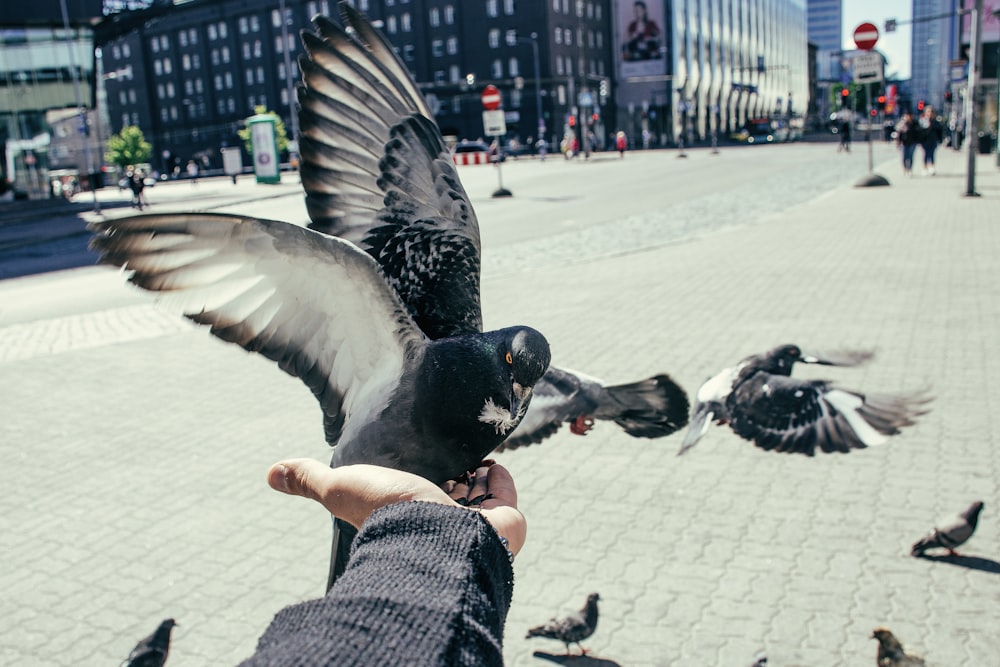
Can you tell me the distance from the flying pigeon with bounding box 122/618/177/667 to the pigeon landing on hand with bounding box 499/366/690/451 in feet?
5.78

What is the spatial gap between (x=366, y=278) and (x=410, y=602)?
3.75 feet

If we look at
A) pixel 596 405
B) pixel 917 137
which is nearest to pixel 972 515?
pixel 596 405

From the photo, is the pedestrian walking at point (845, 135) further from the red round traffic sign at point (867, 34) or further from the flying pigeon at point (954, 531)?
the flying pigeon at point (954, 531)

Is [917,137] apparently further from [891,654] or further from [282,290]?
[282,290]

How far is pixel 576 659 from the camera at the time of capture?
353 centimetres

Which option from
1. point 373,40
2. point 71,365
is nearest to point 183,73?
point 71,365

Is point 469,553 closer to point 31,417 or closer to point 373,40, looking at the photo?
point 373,40

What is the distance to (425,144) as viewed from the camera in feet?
8.98

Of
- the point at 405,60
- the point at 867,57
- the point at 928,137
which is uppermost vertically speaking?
the point at 405,60

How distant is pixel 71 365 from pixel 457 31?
77.5 meters

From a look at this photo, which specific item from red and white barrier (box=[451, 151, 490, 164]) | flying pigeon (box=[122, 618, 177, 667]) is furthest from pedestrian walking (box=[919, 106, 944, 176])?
red and white barrier (box=[451, 151, 490, 164])

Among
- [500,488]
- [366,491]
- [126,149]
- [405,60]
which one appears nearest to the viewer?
[366,491]

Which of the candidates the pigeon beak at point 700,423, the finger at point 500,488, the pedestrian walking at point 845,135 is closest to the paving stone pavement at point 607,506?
the pigeon beak at point 700,423

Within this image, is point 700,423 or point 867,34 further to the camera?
point 867,34
